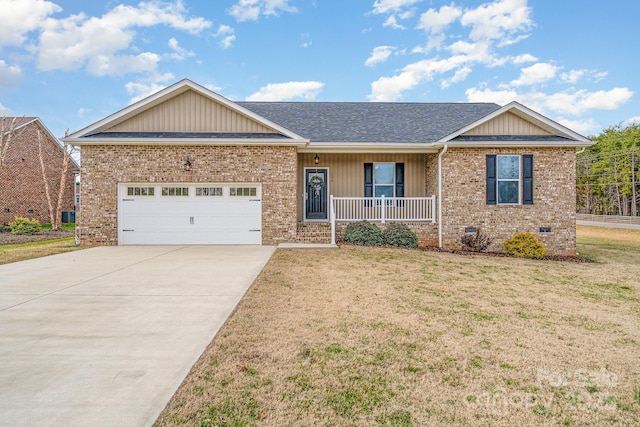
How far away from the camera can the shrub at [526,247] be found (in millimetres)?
10203

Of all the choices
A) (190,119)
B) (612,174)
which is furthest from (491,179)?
(612,174)

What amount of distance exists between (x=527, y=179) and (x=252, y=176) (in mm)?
9409

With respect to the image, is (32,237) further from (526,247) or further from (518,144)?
(518,144)

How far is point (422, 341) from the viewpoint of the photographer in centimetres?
362

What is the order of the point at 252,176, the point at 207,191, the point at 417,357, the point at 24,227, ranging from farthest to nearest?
1. the point at 24,227
2. the point at 207,191
3. the point at 252,176
4. the point at 417,357

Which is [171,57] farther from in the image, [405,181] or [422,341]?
[422,341]

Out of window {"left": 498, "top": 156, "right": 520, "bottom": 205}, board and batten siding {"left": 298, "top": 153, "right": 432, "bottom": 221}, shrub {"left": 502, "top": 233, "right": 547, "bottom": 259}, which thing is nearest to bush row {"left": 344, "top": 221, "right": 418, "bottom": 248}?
board and batten siding {"left": 298, "top": 153, "right": 432, "bottom": 221}

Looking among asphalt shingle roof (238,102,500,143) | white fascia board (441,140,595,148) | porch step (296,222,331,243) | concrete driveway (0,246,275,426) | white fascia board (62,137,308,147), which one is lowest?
concrete driveway (0,246,275,426)

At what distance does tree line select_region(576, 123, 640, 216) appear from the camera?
1362 inches

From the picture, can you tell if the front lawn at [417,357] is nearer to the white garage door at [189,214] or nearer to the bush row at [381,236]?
the bush row at [381,236]

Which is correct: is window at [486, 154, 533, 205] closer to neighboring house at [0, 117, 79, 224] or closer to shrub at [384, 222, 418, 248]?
shrub at [384, 222, 418, 248]

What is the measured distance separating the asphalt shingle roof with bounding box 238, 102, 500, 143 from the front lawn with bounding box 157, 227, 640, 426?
747 cm

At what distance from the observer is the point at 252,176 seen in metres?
11.0

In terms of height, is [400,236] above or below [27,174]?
below
